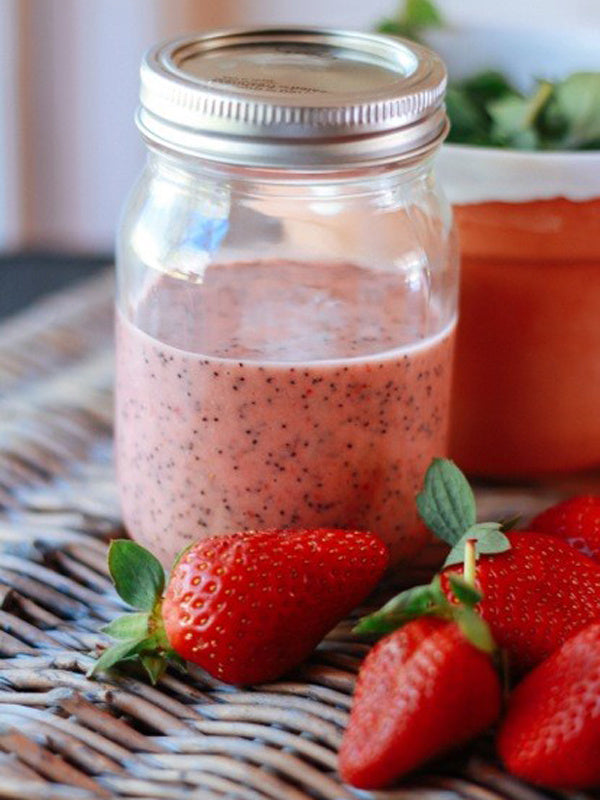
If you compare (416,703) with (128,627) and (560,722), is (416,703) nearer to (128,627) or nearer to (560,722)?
(560,722)

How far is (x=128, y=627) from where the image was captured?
77 centimetres

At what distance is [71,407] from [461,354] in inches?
13.8

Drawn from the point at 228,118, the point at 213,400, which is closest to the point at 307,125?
the point at 228,118

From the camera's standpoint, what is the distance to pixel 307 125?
77cm

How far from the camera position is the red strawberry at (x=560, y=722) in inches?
25.9

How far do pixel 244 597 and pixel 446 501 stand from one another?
0.16m

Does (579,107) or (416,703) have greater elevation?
(579,107)

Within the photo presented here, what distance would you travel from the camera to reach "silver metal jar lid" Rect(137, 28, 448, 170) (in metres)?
0.77

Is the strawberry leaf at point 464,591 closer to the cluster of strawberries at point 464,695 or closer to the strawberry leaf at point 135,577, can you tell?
the cluster of strawberries at point 464,695

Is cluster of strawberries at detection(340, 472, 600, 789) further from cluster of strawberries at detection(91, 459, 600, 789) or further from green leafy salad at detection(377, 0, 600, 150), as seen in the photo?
green leafy salad at detection(377, 0, 600, 150)

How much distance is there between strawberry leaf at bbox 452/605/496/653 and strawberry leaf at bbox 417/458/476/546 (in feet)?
0.45

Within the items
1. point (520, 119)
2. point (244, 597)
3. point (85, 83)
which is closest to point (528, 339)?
point (520, 119)

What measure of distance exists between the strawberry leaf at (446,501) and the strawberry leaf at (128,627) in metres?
0.18

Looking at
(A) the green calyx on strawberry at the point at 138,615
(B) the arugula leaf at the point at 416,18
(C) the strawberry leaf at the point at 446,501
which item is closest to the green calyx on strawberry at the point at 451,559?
(C) the strawberry leaf at the point at 446,501
